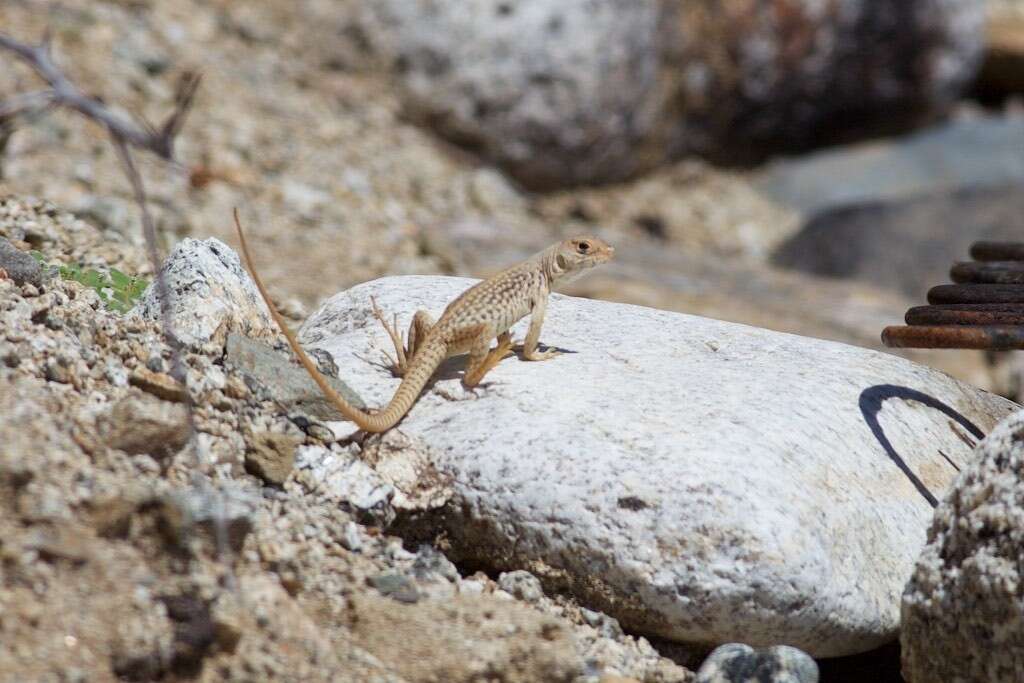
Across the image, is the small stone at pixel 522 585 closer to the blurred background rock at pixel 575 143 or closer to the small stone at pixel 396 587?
the small stone at pixel 396 587

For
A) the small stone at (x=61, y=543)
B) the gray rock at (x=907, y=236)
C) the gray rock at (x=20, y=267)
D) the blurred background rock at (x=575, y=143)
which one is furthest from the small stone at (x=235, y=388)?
the gray rock at (x=907, y=236)

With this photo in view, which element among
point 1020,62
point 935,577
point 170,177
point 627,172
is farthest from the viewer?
point 1020,62

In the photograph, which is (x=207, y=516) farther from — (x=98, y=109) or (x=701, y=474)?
(x=701, y=474)

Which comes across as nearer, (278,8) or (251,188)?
(251,188)

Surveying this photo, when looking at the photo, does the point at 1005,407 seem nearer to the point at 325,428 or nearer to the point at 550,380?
the point at 550,380

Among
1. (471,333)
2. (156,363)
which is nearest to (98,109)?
(156,363)

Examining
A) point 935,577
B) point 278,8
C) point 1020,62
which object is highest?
point 1020,62

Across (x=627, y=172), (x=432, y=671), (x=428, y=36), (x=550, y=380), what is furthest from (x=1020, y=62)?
(x=432, y=671)

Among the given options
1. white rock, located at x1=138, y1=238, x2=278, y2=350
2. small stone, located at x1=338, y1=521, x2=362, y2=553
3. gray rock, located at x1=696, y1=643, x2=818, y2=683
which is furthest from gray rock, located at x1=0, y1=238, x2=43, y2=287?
gray rock, located at x1=696, y1=643, x2=818, y2=683
